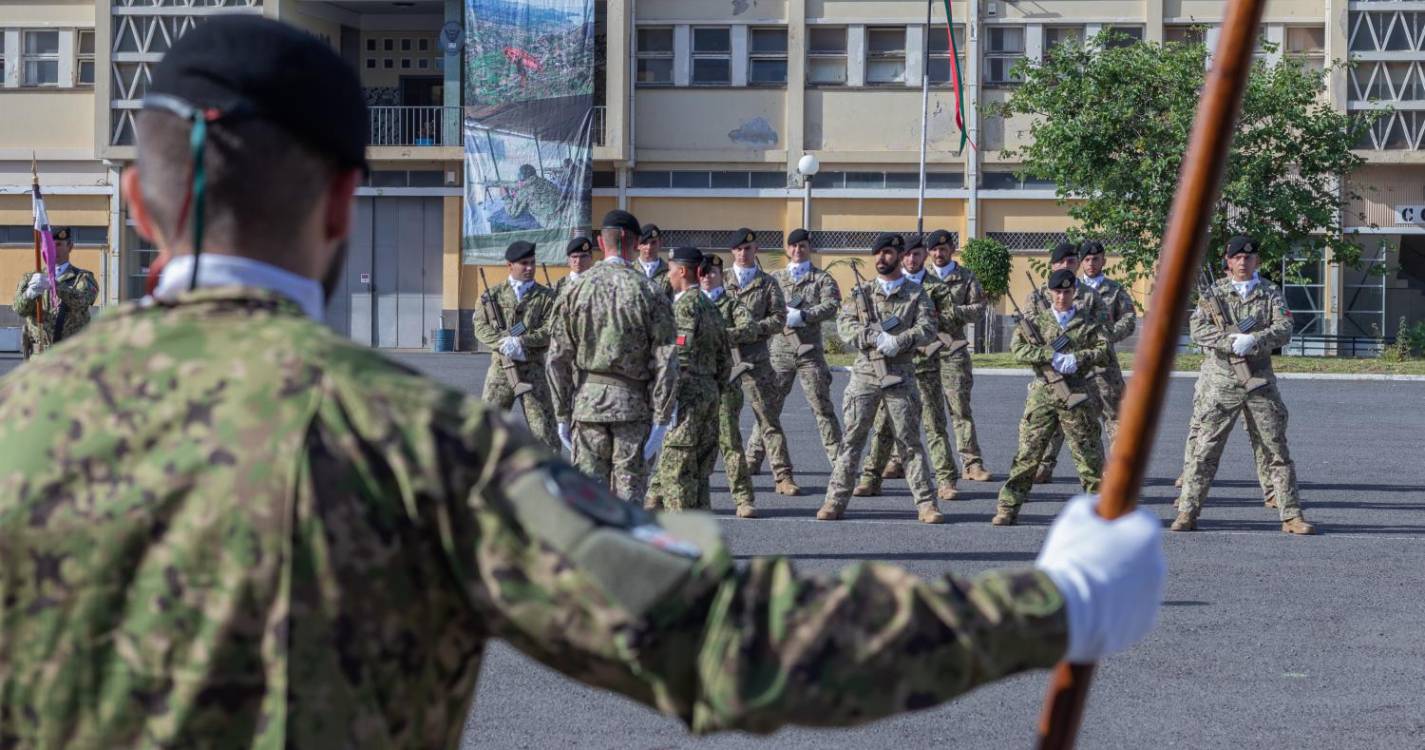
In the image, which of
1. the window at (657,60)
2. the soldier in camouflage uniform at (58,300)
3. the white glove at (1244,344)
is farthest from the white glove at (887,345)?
the window at (657,60)

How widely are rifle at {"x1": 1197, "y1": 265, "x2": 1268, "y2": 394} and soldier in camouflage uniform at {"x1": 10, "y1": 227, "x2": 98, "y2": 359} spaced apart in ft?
33.2

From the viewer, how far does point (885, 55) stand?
41469 mm

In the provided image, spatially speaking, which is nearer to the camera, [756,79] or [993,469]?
[993,469]

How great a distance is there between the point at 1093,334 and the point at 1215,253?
21570mm

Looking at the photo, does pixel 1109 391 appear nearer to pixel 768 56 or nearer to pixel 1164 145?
pixel 1164 145

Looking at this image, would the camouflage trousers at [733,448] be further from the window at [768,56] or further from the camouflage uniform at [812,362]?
the window at [768,56]

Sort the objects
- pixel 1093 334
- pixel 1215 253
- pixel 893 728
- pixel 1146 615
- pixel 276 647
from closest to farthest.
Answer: pixel 276 647 < pixel 1146 615 < pixel 893 728 < pixel 1093 334 < pixel 1215 253

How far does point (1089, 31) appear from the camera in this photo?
40875 mm

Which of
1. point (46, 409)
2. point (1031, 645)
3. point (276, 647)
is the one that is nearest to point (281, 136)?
point (46, 409)

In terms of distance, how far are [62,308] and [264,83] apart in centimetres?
1595

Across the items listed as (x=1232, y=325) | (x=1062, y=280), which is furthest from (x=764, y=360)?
(x=1232, y=325)

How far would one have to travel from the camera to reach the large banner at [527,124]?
137ft

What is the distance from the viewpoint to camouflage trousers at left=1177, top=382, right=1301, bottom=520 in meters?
11.8

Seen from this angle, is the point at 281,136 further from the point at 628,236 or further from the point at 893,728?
the point at 628,236
